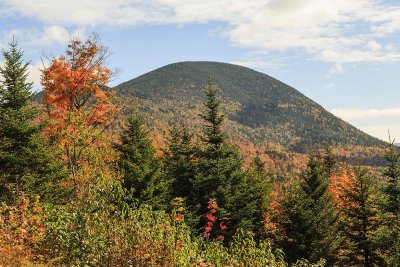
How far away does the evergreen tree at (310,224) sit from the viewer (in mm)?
28047

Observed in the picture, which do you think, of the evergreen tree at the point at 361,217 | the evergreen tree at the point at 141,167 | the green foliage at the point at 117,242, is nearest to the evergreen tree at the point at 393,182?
the evergreen tree at the point at 361,217

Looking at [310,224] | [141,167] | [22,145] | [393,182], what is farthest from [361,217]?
[22,145]

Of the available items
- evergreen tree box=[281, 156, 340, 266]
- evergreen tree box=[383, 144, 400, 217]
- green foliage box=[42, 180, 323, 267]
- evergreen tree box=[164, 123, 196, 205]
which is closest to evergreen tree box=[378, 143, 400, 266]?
evergreen tree box=[383, 144, 400, 217]

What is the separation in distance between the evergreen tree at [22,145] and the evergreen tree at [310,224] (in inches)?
688

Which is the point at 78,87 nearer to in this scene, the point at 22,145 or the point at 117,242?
the point at 22,145

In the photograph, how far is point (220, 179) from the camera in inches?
1174

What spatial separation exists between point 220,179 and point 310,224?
7707 mm

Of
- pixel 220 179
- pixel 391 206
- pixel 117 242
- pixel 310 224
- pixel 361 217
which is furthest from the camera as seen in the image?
pixel 220 179

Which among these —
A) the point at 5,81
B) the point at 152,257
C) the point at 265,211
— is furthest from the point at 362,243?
the point at 5,81

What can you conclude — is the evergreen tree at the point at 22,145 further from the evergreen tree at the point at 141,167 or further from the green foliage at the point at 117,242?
the green foliage at the point at 117,242

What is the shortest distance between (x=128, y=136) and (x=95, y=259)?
836 inches

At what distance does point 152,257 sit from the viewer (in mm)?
8617

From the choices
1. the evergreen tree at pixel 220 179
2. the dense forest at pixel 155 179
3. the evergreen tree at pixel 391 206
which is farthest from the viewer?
the evergreen tree at pixel 220 179

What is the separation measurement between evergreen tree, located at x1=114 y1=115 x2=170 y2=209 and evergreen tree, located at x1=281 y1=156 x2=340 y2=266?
10.0 metres
